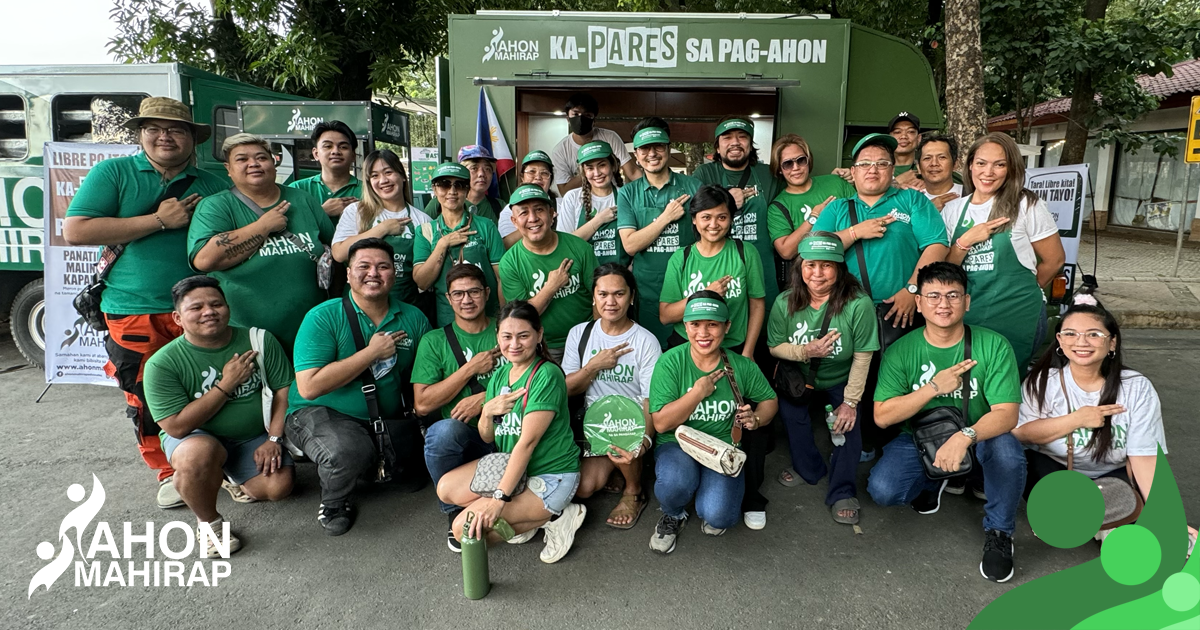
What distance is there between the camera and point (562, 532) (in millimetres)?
3047

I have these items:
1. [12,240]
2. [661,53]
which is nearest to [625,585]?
[661,53]

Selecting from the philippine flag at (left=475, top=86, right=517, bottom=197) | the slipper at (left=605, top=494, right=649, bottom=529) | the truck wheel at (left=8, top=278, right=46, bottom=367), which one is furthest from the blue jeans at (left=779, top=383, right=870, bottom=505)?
the truck wheel at (left=8, top=278, right=46, bottom=367)

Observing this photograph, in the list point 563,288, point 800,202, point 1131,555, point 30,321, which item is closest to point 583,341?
point 563,288

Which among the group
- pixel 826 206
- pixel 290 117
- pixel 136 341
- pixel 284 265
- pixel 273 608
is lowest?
pixel 273 608

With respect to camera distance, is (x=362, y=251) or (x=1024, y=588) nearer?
(x=1024, y=588)

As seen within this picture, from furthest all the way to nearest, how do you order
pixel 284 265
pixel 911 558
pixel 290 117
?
pixel 290 117
pixel 284 265
pixel 911 558

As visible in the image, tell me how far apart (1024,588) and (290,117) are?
20.2 ft

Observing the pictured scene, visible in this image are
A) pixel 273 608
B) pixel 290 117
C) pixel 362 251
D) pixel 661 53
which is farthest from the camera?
pixel 290 117

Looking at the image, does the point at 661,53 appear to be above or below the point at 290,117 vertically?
above

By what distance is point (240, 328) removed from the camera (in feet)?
11.0

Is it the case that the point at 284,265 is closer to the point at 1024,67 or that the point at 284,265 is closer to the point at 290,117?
the point at 290,117

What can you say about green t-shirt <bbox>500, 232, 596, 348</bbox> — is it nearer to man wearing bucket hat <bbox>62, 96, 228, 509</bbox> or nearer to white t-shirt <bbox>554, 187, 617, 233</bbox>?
white t-shirt <bbox>554, 187, 617, 233</bbox>

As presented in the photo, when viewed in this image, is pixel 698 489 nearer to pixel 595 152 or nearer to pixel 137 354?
pixel 595 152

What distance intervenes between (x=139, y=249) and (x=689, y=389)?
9.63ft
